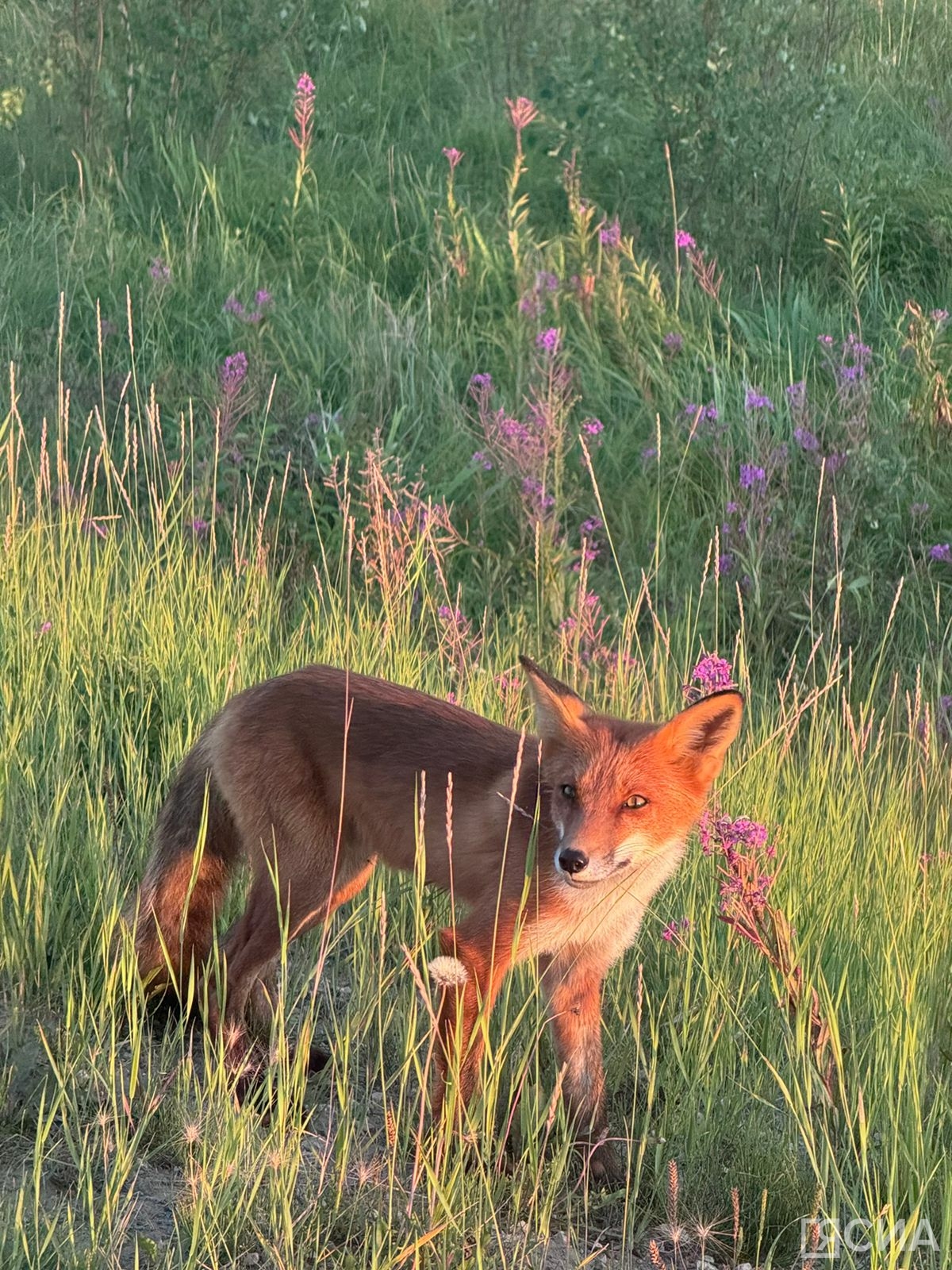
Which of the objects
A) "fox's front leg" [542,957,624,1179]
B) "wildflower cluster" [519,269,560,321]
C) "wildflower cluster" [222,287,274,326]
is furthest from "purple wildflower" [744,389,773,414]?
"fox's front leg" [542,957,624,1179]

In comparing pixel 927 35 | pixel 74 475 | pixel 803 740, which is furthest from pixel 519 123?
pixel 927 35

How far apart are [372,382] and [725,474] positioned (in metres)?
1.89

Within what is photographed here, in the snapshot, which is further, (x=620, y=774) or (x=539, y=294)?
(x=539, y=294)

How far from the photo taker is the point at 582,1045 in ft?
10.1

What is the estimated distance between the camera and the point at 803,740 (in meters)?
5.29

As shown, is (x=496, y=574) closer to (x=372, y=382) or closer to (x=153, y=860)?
(x=372, y=382)

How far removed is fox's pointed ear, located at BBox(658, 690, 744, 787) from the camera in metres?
2.92

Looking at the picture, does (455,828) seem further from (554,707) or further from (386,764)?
(554,707)

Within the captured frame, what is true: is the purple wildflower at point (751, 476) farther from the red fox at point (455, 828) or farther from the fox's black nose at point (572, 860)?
the fox's black nose at point (572, 860)

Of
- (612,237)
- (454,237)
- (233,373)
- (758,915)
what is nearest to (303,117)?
(454,237)

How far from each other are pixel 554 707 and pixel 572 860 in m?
0.40

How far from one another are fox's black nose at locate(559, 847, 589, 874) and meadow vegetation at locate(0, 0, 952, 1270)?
25 cm

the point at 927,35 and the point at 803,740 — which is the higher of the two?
the point at 927,35

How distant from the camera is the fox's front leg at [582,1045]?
3.06 metres
